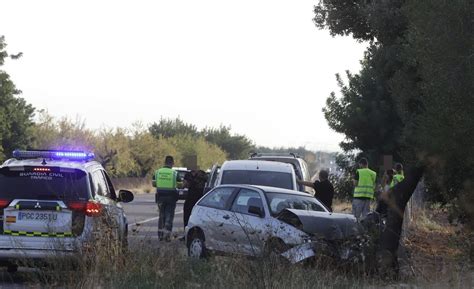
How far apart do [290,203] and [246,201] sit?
0.72m

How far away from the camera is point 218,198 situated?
13.5 meters

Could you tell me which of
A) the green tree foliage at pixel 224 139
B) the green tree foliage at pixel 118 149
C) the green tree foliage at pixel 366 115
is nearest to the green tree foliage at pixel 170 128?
the green tree foliage at pixel 224 139

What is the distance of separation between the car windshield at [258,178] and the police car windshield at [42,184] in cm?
618

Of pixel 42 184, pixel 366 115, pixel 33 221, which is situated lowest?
pixel 33 221

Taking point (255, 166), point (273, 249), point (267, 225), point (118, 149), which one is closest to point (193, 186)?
point (255, 166)

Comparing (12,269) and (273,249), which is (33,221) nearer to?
(12,269)

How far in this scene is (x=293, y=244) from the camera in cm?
1088

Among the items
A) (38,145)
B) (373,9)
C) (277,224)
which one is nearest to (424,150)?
(277,224)

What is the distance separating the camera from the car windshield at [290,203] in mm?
12469

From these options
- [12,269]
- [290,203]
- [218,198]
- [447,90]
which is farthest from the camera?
[218,198]

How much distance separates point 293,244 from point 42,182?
11.4 ft

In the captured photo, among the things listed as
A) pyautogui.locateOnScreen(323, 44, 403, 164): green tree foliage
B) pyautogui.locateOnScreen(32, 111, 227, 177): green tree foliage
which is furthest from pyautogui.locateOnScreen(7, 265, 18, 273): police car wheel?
pyautogui.locateOnScreen(32, 111, 227, 177): green tree foliage

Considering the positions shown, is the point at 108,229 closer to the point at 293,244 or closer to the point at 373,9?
the point at 293,244

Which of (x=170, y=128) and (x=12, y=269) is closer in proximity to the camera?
(x=12, y=269)
